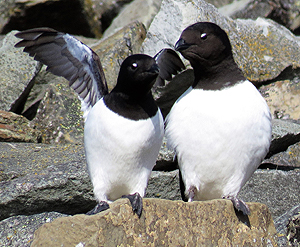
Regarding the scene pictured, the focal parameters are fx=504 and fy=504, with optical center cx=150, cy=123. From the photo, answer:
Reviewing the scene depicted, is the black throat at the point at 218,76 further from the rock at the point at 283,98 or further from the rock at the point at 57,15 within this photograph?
the rock at the point at 57,15

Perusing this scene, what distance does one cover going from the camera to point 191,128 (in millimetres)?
5156

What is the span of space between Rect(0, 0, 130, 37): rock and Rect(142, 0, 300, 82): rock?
334cm

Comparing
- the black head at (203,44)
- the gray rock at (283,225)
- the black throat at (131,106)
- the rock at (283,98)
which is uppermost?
the black head at (203,44)

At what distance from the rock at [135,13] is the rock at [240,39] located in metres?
2.38

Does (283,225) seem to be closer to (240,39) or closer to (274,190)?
(274,190)

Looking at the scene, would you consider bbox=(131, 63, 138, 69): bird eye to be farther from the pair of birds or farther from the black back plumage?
the black back plumage

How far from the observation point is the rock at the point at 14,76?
8.12 meters

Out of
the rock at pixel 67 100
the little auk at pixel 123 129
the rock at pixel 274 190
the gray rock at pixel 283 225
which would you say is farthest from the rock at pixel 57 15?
the gray rock at pixel 283 225

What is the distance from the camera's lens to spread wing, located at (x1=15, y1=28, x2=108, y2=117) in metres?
5.63

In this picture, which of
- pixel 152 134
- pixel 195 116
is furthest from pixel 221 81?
pixel 152 134

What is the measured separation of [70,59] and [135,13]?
19.5 ft

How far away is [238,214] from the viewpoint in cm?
469

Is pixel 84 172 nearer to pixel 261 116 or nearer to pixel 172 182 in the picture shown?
pixel 172 182

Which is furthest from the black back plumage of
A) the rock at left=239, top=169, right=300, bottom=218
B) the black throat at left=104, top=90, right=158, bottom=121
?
the rock at left=239, top=169, right=300, bottom=218
